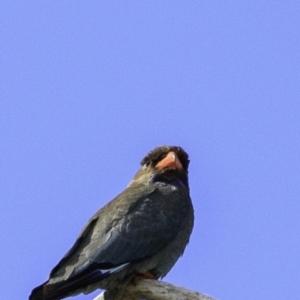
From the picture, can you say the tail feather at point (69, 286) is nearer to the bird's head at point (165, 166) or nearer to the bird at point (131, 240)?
the bird at point (131, 240)

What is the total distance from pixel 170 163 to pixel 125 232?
1.41 m

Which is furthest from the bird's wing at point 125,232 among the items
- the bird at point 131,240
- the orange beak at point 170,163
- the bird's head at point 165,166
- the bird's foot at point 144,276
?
the orange beak at point 170,163

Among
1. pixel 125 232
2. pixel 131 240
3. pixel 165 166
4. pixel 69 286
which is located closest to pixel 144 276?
pixel 131 240


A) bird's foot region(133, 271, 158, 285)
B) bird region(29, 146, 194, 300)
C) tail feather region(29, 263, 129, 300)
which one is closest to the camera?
tail feather region(29, 263, 129, 300)

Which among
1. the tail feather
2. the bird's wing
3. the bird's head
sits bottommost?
the tail feather

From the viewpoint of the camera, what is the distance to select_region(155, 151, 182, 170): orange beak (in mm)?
13672

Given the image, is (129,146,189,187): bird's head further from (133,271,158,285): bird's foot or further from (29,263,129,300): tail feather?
(29,263,129,300): tail feather

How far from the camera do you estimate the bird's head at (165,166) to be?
44.7 ft

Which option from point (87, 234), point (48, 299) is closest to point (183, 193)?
point (87, 234)

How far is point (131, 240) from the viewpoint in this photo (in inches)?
493

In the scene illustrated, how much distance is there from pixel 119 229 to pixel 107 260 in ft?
1.51

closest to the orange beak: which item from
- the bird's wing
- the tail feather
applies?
the bird's wing

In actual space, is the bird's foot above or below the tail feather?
above

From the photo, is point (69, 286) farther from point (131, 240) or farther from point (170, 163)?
point (170, 163)
